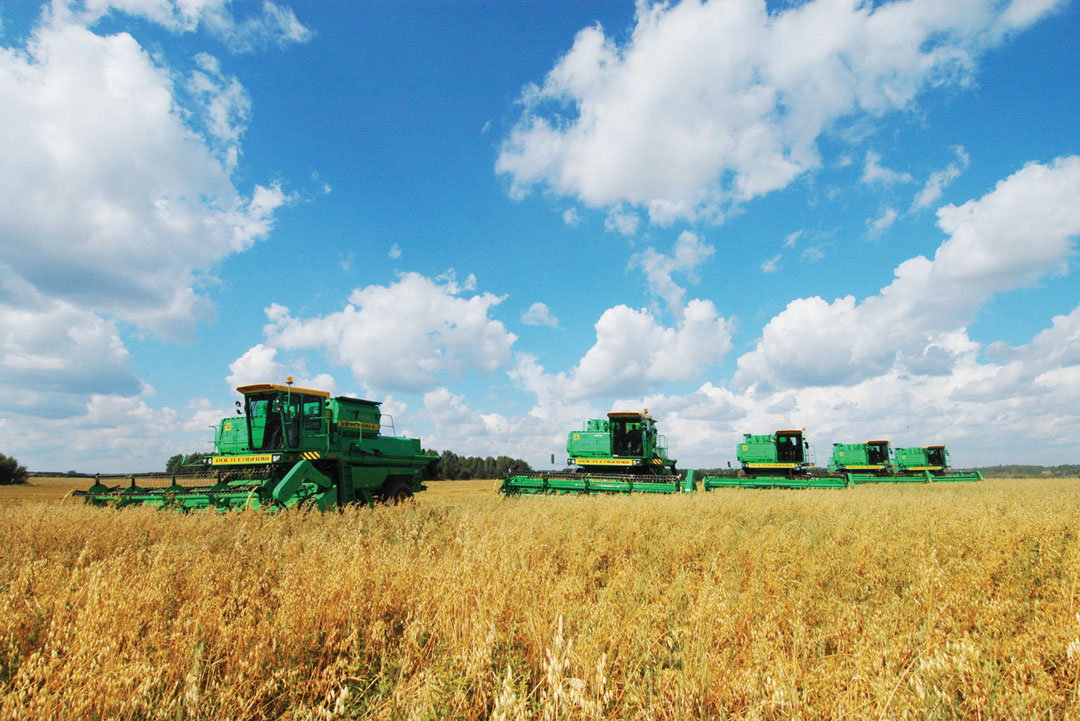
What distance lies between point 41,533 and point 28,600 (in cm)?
400

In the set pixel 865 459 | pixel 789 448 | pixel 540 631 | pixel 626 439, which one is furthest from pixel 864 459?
pixel 540 631

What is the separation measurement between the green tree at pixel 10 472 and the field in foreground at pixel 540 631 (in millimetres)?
54384

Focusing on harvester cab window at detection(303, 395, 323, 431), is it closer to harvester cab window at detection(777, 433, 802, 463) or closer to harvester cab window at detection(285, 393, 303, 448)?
harvester cab window at detection(285, 393, 303, 448)

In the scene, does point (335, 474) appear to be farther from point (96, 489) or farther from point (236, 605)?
point (236, 605)

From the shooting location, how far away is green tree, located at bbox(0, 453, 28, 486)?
42.5m

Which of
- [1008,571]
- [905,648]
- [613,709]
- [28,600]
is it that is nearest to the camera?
[613,709]

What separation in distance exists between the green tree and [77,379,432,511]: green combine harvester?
4434 cm

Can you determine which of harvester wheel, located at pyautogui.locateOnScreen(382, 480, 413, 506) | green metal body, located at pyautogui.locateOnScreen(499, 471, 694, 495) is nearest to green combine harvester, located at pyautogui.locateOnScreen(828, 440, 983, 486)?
green metal body, located at pyautogui.locateOnScreen(499, 471, 694, 495)

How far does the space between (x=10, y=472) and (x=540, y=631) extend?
6257 cm

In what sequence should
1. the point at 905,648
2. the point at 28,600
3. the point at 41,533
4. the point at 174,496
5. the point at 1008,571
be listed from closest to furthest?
the point at 905,648
the point at 28,600
the point at 1008,571
the point at 41,533
the point at 174,496

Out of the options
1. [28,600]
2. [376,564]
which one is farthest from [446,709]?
[28,600]

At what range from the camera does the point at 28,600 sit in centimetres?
380

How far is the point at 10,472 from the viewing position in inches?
1708

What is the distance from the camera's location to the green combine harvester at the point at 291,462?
1149cm
